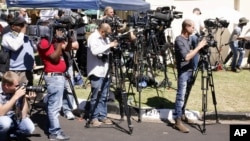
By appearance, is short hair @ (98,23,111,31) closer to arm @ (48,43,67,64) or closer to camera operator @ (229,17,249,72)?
arm @ (48,43,67,64)

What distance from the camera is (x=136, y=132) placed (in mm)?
7289

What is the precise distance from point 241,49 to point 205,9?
209 centimetres

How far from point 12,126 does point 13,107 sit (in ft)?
1.03

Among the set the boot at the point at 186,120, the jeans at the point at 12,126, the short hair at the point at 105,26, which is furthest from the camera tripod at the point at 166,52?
the jeans at the point at 12,126

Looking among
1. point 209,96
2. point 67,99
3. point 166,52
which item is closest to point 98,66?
point 67,99

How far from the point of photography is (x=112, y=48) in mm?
7035

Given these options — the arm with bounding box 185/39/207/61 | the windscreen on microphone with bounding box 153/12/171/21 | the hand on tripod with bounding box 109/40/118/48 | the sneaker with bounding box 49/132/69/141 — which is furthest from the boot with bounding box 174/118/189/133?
the windscreen on microphone with bounding box 153/12/171/21

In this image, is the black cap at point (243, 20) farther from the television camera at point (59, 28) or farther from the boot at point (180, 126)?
the television camera at point (59, 28)

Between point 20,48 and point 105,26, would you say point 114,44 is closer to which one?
point 105,26

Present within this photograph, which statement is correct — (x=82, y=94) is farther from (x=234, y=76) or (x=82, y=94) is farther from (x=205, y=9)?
(x=205, y=9)

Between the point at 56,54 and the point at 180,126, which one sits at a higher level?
the point at 56,54

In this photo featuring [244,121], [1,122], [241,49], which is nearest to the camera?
[1,122]

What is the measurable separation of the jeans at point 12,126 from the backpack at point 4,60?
4.49 ft

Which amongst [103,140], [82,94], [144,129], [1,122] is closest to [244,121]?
[144,129]
